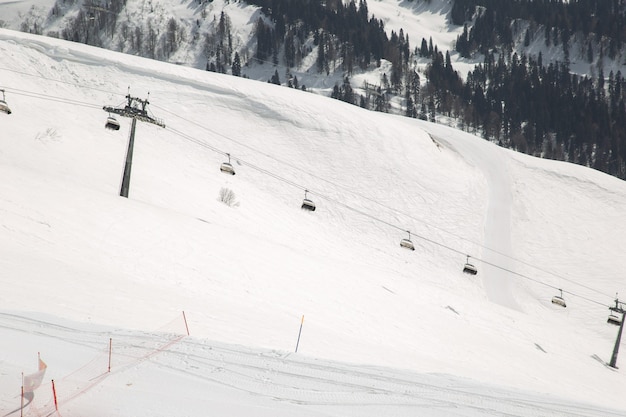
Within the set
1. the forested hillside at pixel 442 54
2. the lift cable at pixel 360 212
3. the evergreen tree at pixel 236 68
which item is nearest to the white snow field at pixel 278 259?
the lift cable at pixel 360 212

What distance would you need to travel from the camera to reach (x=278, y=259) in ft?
87.4

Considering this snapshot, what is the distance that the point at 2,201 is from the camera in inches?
840

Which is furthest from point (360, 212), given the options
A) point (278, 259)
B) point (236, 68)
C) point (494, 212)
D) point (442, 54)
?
point (442, 54)

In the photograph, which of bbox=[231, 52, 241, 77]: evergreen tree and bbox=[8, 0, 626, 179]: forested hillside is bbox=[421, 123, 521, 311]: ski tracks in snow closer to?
bbox=[8, 0, 626, 179]: forested hillside

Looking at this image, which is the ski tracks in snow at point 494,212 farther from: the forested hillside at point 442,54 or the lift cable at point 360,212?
the forested hillside at point 442,54

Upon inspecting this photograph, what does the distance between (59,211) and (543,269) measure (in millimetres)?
39960

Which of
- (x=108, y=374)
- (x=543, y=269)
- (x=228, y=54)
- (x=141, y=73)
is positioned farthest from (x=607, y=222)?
(x=228, y=54)

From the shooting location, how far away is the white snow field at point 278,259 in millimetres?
12383

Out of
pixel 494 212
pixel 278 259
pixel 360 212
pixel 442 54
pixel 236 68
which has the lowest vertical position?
pixel 278 259

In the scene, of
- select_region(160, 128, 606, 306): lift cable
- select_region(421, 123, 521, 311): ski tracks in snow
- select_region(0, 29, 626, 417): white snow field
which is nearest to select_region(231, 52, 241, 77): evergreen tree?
select_region(421, 123, 521, 311): ski tracks in snow

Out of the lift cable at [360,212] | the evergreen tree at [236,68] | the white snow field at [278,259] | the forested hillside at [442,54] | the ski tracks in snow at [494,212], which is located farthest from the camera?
the evergreen tree at [236,68]

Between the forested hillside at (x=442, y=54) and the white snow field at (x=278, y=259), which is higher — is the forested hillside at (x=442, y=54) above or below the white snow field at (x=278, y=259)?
above

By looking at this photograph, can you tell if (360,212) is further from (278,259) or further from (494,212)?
(278,259)

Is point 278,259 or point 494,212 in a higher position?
point 494,212
